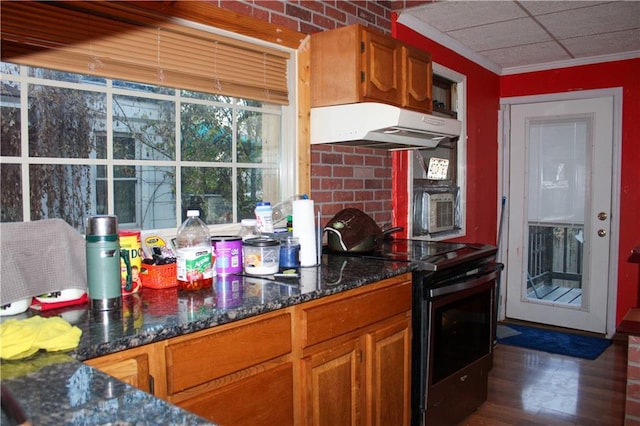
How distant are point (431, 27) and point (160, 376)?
3.00 metres

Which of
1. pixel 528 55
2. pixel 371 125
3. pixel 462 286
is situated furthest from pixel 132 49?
pixel 528 55

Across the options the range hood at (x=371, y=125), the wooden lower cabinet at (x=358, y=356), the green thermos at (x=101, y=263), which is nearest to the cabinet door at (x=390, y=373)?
the wooden lower cabinet at (x=358, y=356)

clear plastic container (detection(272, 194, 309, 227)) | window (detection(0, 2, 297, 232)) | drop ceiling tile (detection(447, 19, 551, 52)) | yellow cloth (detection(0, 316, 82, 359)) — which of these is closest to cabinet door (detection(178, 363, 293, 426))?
yellow cloth (detection(0, 316, 82, 359))

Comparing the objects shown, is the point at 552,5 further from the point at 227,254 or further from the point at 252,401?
the point at 252,401

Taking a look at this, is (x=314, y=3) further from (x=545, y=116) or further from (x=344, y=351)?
(x=545, y=116)

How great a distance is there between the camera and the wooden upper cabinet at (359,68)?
2.56 metres

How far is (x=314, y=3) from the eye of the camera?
9.02 ft

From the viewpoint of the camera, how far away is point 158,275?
1803mm

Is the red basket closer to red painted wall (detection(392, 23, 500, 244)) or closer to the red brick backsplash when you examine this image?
the red brick backsplash

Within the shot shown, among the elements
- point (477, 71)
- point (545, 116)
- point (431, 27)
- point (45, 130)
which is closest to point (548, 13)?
point (431, 27)

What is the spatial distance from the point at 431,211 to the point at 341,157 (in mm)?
1076

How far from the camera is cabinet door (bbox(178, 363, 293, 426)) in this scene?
1456 millimetres

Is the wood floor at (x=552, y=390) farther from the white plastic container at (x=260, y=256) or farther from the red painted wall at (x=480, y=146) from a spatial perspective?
the white plastic container at (x=260, y=256)

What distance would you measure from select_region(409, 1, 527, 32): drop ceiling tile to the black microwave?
1129 millimetres
